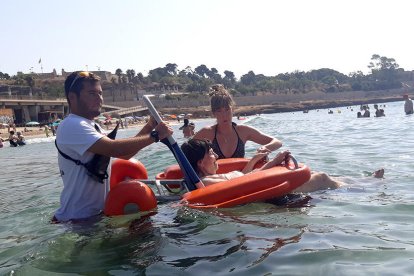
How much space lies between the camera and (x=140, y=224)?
15.0ft

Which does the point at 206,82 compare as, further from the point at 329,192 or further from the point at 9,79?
the point at 329,192

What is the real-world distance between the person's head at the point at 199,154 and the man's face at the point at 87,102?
59.6 inches

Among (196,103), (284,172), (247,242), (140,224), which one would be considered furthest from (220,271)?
(196,103)

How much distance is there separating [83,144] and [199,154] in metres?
1.79

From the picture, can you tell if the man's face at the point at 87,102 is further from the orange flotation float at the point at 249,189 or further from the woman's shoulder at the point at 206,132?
the woman's shoulder at the point at 206,132

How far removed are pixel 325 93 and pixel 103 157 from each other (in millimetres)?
135672

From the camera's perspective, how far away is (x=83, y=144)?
4.11m

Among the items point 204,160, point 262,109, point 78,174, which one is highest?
point 78,174

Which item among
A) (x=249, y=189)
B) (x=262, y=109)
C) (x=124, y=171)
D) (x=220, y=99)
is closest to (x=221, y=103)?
(x=220, y=99)

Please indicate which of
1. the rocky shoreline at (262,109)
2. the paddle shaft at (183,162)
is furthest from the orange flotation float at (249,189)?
the rocky shoreline at (262,109)

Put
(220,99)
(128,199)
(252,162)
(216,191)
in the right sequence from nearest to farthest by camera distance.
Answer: (128,199) < (216,191) < (252,162) < (220,99)

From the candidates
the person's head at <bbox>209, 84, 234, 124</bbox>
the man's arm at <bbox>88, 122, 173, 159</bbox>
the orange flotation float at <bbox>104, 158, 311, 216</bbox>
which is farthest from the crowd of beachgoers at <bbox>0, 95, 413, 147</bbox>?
the man's arm at <bbox>88, 122, 173, 159</bbox>

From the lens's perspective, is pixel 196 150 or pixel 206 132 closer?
pixel 196 150

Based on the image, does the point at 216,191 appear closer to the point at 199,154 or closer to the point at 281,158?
the point at 199,154
